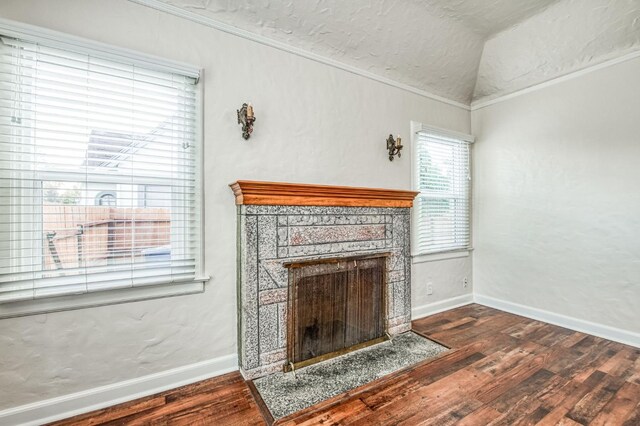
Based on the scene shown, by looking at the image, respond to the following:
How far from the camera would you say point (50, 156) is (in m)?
1.65

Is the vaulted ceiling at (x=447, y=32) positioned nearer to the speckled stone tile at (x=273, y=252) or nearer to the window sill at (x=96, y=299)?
the speckled stone tile at (x=273, y=252)

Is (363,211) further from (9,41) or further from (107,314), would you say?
(9,41)

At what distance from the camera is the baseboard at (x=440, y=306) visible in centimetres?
313

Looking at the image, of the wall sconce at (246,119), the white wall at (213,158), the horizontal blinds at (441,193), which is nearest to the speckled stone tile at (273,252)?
the white wall at (213,158)

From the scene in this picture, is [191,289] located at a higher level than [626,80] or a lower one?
lower

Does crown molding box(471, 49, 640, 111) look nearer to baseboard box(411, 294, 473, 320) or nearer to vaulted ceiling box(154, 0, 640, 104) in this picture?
vaulted ceiling box(154, 0, 640, 104)

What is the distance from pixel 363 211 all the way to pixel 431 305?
4.96 feet

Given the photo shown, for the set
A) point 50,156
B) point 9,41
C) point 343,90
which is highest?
point 343,90

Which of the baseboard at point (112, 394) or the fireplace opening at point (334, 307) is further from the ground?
the fireplace opening at point (334, 307)

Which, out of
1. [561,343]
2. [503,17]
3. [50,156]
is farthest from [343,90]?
[561,343]

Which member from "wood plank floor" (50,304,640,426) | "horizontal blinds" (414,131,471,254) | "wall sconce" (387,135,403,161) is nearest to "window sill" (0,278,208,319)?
"wood plank floor" (50,304,640,426)

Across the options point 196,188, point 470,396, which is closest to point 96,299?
point 196,188

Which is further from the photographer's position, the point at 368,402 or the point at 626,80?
the point at 626,80

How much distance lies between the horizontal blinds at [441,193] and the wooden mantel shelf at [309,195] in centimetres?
59
